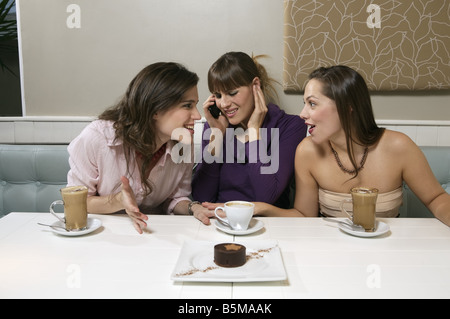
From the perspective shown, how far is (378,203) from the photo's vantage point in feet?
5.16

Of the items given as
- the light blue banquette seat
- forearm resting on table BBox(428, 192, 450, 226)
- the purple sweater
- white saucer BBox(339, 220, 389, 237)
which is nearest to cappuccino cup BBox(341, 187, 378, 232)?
white saucer BBox(339, 220, 389, 237)

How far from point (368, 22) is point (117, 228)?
177 centimetres

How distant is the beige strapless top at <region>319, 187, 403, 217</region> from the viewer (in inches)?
62.1

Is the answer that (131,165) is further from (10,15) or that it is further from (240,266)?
(10,15)

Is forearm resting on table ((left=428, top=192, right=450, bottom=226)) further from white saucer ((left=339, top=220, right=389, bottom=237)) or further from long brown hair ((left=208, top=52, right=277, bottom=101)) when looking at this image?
long brown hair ((left=208, top=52, right=277, bottom=101))

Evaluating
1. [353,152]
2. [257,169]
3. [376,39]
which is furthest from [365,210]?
[376,39]

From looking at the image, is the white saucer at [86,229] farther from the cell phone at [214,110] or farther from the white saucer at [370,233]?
the cell phone at [214,110]

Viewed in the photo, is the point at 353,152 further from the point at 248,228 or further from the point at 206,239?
the point at 206,239

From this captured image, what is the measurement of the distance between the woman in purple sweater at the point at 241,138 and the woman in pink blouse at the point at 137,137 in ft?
0.91

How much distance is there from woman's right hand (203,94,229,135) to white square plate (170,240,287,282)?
96cm

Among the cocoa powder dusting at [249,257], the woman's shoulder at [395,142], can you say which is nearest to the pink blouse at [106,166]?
the cocoa powder dusting at [249,257]

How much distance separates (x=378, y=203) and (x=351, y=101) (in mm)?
427

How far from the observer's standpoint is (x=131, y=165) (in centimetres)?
163
